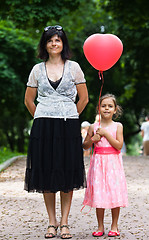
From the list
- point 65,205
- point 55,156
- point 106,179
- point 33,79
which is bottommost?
point 65,205

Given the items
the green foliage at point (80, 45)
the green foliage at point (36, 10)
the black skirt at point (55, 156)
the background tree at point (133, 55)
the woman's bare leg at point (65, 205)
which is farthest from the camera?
the background tree at point (133, 55)

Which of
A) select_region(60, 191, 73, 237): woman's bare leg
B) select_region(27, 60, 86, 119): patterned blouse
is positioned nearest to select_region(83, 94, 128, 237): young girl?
select_region(60, 191, 73, 237): woman's bare leg

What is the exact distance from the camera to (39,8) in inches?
456

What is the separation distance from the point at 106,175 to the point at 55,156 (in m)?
0.56

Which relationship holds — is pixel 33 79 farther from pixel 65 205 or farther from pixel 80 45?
pixel 80 45

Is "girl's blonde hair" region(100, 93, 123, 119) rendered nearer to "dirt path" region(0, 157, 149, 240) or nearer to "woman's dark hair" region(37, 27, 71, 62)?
"woman's dark hair" region(37, 27, 71, 62)

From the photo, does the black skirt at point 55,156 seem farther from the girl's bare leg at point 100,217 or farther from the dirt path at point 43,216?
the dirt path at point 43,216

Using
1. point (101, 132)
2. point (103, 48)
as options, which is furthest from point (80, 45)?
point (101, 132)

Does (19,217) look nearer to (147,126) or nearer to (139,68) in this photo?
(147,126)

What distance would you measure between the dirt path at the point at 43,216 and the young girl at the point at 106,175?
29cm

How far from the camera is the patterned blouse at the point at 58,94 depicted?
169 inches

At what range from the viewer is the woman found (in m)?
4.27

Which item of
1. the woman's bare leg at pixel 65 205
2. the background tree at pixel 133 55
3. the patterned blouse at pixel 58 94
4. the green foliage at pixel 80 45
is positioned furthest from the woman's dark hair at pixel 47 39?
the background tree at pixel 133 55

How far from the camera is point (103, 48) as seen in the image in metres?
4.75
